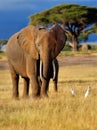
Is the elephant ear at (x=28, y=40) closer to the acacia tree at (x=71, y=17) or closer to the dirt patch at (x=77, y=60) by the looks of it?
the dirt patch at (x=77, y=60)

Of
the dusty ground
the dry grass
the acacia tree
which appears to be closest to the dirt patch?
the dusty ground

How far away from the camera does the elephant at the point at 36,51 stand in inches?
592

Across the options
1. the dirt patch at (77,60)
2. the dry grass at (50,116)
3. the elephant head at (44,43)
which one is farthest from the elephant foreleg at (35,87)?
the dirt patch at (77,60)

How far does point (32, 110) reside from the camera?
11.6m

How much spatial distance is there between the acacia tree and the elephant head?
1911 inches

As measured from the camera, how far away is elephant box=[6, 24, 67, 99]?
49.4 feet

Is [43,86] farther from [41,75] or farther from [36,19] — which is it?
[36,19]

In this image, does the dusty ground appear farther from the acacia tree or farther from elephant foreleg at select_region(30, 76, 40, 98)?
elephant foreleg at select_region(30, 76, 40, 98)

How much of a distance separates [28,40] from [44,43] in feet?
3.40

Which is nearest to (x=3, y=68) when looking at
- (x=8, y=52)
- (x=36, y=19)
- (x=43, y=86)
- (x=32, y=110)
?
(x=36, y=19)

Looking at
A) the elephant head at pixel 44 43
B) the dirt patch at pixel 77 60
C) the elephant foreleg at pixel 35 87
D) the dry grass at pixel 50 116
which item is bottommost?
the dirt patch at pixel 77 60

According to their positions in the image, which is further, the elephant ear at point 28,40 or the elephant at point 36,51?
the elephant ear at point 28,40

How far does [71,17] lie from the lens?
6488 centimetres

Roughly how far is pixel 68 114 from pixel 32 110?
1.05 metres
